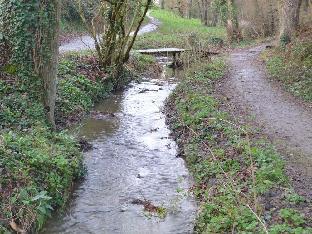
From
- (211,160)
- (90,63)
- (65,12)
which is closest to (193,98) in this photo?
(211,160)

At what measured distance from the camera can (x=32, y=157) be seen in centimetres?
799

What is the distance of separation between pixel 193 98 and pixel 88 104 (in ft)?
12.0

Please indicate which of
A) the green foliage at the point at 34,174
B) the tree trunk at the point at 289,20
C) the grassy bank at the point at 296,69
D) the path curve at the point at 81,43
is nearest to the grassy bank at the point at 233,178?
the green foliage at the point at 34,174

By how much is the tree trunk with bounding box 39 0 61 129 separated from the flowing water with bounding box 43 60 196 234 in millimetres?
1498

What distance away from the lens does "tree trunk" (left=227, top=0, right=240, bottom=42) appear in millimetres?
34312

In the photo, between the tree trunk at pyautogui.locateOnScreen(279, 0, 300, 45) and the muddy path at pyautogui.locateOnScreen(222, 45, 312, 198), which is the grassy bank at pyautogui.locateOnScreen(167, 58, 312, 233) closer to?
the muddy path at pyautogui.locateOnScreen(222, 45, 312, 198)

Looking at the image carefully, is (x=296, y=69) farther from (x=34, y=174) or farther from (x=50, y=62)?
(x=34, y=174)

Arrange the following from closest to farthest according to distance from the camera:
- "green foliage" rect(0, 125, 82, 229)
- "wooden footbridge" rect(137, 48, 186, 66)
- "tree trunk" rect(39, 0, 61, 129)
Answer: "green foliage" rect(0, 125, 82, 229)
"tree trunk" rect(39, 0, 61, 129)
"wooden footbridge" rect(137, 48, 186, 66)

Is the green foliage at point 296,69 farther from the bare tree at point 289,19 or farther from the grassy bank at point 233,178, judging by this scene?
the grassy bank at point 233,178

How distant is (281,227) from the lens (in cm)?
606

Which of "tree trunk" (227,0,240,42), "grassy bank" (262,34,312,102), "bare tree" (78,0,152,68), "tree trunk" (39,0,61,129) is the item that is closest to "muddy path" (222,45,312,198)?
"grassy bank" (262,34,312,102)

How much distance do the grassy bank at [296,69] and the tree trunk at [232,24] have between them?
516 inches

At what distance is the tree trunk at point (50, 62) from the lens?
10.9 meters

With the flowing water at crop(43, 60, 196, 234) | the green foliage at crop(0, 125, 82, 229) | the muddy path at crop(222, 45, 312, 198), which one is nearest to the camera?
the green foliage at crop(0, 125, 82, 229)
